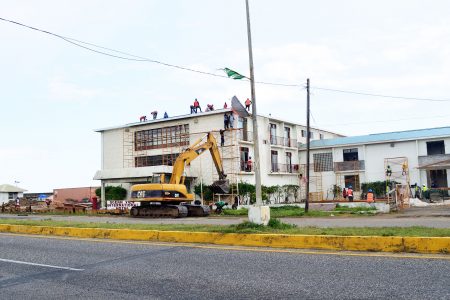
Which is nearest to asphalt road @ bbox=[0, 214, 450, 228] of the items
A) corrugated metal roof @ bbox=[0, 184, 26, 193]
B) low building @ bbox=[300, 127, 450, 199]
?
low building @ bbox=[300, 127, 450, 199]

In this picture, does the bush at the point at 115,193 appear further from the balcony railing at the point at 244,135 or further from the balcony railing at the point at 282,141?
the balcony railing at the point at 282,141

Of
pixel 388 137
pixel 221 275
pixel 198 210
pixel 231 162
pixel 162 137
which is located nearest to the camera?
pixel 221 275

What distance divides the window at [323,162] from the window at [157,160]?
15.8 m

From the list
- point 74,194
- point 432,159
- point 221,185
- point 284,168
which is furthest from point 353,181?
point 74,194

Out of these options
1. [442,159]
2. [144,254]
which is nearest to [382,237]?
[144,254]

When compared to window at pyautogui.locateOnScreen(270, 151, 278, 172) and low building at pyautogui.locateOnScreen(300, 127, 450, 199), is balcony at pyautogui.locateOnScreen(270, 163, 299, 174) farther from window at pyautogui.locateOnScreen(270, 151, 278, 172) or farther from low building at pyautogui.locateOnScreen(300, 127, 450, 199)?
low building at pyautogui.locateOnScreen(300, 127, 450, 199)

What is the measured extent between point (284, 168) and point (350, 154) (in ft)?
22.7

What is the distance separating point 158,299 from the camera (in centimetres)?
601

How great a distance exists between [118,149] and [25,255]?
118 ft

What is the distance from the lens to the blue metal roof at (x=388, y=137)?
142 feet

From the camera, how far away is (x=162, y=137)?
43.2 metres

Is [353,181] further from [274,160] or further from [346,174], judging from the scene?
[274,160]

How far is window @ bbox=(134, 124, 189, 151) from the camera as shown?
138ft

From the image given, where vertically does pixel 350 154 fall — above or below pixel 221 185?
above
